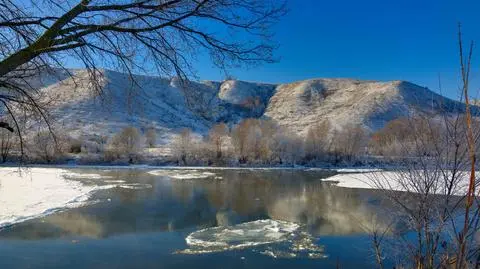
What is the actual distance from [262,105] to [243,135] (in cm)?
7680

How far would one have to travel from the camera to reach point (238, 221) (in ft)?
48.9

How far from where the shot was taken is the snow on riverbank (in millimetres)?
15180

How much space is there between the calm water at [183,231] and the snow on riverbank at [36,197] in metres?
0.84

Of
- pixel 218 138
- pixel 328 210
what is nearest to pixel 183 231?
pixel 328 210

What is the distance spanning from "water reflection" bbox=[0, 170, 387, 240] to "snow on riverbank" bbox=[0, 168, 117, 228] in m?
0.84

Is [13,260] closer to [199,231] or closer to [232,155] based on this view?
[199,231]

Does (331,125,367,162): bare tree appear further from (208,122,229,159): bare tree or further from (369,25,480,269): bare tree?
(369,25,480,269): bare tree

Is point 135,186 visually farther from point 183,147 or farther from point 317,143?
point 317,143

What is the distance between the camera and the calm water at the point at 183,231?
984cm

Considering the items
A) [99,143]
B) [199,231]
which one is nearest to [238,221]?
[199,231]

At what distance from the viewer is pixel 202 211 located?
55.7 ft

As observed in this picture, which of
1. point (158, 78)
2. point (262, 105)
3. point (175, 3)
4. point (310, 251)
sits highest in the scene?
point (262, 105)

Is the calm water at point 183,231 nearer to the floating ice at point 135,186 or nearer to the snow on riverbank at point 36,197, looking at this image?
the snow on riverbank at point 36,197

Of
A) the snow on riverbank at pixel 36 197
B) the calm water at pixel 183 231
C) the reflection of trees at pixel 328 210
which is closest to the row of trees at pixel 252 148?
the snow on riverbank at pixel 36 197
